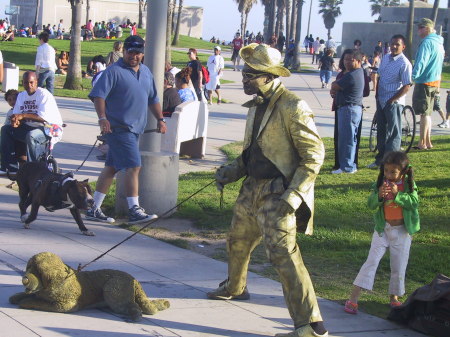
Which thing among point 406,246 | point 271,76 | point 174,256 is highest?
point 271,76

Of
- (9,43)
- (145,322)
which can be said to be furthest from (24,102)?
(9,43)

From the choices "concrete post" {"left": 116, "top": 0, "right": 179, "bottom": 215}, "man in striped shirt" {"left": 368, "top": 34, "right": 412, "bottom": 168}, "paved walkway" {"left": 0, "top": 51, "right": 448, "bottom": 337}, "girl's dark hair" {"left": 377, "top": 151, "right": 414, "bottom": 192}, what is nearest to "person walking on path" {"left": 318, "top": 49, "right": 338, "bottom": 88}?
"man in striped shirt" {"left": 368, "top": 34, "right": 412, "bottom": 168}

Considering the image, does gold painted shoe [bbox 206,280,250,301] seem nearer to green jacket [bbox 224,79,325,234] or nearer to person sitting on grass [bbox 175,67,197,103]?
green jacket [bbox 224,79,325,234]

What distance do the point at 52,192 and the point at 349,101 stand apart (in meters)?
5.27

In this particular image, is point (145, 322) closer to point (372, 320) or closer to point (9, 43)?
point (372, 320)

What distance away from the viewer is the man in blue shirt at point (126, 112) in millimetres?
8102

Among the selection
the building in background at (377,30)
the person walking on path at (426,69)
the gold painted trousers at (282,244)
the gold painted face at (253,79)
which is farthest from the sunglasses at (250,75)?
the building in background at (377,30)

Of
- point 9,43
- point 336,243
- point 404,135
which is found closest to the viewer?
point 336,243

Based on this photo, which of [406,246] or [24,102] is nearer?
[406,246]

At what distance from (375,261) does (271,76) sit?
1.59 m

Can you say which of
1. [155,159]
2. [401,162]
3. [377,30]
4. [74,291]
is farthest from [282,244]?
[377,30]

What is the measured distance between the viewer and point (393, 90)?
1165cm

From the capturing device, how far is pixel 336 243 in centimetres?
781

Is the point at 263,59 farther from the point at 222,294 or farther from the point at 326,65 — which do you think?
the point at 326,65
